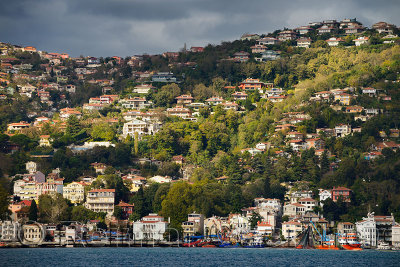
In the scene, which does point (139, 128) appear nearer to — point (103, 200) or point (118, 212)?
point (103, 200)

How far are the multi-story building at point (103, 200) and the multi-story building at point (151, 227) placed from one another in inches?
284

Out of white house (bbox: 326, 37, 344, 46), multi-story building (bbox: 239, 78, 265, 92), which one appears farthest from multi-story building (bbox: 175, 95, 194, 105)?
white house (bbox: 326, 37, 344, 46)

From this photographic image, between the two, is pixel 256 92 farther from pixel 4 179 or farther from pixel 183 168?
pixel 4 179

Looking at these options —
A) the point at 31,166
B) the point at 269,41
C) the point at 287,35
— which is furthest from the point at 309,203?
the point at 287,35

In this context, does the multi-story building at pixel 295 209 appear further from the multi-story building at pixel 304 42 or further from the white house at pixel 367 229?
the multi-story building at pixel 304 42

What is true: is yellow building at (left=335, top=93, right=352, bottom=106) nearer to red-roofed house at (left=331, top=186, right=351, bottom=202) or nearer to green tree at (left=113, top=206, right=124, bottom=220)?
red-roofed house at (left=331, top=186, right=351, bottom=202)

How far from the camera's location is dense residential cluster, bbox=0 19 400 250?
307 feet

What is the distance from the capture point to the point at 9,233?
90062 millimetres

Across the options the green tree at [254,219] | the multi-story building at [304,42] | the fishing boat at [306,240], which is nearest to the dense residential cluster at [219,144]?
the green tree at [254,219]

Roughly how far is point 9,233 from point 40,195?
396 inches

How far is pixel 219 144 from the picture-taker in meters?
116

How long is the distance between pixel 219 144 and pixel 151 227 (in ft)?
89.5

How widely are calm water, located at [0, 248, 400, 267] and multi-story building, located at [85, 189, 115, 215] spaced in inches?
632

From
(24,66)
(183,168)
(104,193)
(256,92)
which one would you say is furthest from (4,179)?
(24,66)
